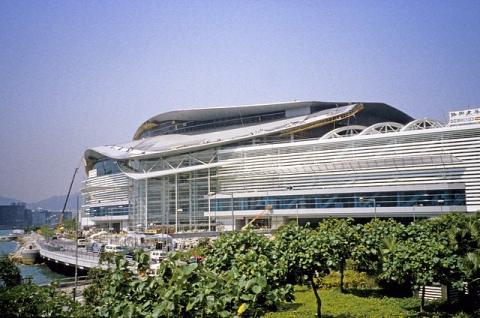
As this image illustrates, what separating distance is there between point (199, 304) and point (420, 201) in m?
48.3

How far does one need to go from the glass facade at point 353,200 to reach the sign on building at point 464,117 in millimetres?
8136

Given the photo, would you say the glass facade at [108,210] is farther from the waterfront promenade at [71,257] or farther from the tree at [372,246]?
the tree at [372,246]

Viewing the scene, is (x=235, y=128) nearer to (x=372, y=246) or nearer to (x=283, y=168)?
(x=283, y=168)

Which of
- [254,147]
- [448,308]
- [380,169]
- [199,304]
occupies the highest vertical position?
[254,147]

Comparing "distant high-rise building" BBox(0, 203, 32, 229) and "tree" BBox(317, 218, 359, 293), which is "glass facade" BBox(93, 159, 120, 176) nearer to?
"tree" BBox(317, 218, 359, 293)

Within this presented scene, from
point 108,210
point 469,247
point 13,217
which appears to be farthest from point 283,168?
point 13,217

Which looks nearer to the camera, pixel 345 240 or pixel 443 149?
pixel 345 240

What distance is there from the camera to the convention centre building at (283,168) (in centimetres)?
5169

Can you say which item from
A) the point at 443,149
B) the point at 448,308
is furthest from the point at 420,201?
the point at 448,308

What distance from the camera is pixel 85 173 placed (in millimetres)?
116188

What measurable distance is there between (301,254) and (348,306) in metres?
5.24

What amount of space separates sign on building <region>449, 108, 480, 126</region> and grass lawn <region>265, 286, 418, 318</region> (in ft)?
121

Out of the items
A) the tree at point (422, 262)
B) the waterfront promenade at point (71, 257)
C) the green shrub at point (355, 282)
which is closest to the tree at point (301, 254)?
the tree at point (422, 262)

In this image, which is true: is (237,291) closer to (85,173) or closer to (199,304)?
(199,304)
